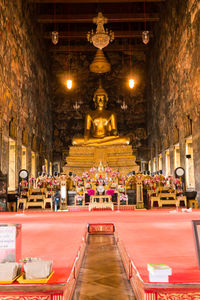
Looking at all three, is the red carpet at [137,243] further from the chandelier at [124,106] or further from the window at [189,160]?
the chandelier at [124,106]

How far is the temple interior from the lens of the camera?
23.6 ft

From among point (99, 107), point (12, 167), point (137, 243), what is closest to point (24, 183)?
point (12, 167)

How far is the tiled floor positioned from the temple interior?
217 cm

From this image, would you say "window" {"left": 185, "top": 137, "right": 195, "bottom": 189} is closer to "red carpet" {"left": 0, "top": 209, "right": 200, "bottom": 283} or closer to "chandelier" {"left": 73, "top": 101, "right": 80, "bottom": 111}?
"red carpet" {"left": 0, "top": 209, "right": 200, "bottom": 283}

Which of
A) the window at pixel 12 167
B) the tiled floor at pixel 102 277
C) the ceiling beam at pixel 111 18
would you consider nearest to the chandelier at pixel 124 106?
the ceiling beam at pixel 111 18

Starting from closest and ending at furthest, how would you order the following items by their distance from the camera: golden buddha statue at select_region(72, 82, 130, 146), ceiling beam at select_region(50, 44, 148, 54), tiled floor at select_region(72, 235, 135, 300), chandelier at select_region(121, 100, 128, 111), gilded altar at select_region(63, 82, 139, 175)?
tiled floor at select_region(72, 235, 135, 300)
gilded altar at select_region(63, 82, 139, 175)
golden buddha statue at select_region(72, 82, 130, 146)
ceiling beam at select_region(50, 44, 148, 54)
chandelier at select_region(121, 100, 128, 111)

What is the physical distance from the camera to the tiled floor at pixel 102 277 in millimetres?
2059

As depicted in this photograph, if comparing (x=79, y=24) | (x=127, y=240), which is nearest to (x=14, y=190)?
(x=127, y=240)

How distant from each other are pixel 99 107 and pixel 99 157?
3319mm

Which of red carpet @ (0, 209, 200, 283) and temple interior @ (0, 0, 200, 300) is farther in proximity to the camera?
temple interior @ (0, 0, 200, 300)

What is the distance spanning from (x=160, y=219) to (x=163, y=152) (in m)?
8.05

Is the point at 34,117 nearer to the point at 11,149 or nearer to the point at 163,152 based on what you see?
the point at 11,149

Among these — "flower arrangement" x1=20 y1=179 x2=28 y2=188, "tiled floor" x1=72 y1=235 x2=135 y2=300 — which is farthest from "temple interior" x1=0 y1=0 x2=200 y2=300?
"tiled floor" x1=72 y1=235 x2=135 y2=300

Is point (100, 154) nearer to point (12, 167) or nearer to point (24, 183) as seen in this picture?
point (12, 167)
